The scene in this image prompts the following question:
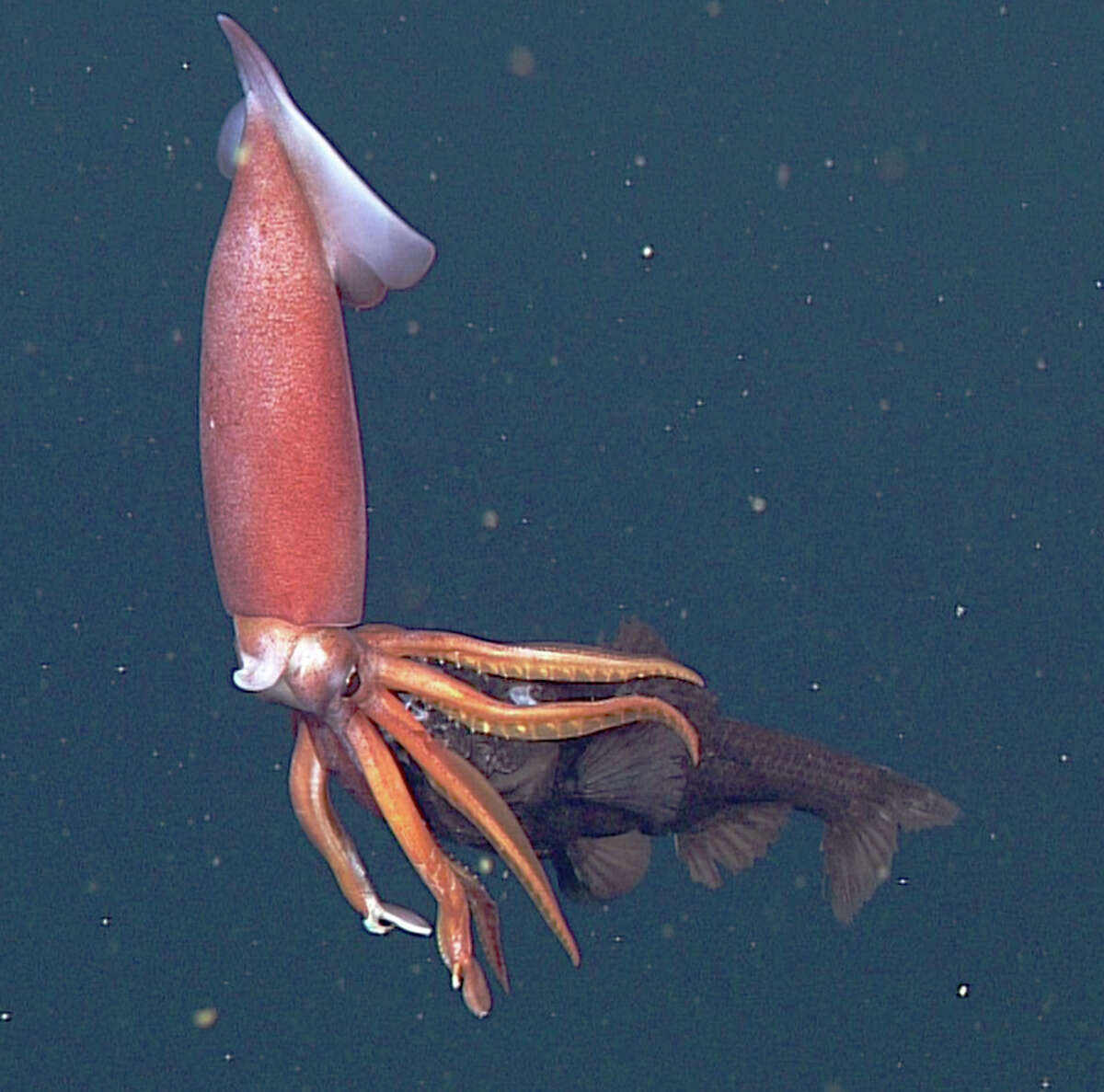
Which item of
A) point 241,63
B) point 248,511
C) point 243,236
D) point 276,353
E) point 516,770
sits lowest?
point 516,770

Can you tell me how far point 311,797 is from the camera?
2.73 metres

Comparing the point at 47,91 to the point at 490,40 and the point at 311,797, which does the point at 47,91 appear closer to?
the point at 490,40

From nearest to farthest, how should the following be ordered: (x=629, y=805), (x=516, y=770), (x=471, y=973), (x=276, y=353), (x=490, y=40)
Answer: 1. (x=276, y=353)
2. (x=471, y=973)
3. (x=516, y=770)
4. (x=629, y=805)
5. (x=490, y=40)

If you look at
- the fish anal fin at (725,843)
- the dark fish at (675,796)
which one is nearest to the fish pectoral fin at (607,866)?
the dark fish at (675,796)

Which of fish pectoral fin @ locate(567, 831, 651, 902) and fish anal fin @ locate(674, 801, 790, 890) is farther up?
fish pectoral fin @ locate(567, 831, 651, 902)

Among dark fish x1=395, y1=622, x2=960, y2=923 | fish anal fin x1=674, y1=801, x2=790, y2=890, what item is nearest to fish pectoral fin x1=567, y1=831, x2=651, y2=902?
dark fish x1=395, y1=622, x2=960, y2=923

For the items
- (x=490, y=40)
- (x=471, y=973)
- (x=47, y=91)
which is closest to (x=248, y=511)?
(x=471, y=973)

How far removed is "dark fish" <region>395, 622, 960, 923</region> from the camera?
300 cm

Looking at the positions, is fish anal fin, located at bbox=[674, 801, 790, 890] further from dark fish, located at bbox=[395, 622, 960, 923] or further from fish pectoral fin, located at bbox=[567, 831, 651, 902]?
fish pectoral fin, located at bbox=[567, 831, 651, 902]

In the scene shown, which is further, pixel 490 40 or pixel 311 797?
pixel 490 40

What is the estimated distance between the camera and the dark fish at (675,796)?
2996 millimetres

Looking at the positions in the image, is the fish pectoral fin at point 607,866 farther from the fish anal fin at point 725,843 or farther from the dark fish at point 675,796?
the fish anal fin at point 725,843

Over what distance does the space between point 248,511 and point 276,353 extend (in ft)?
0.97

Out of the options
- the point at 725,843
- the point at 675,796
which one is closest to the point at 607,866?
the point at 675,796
